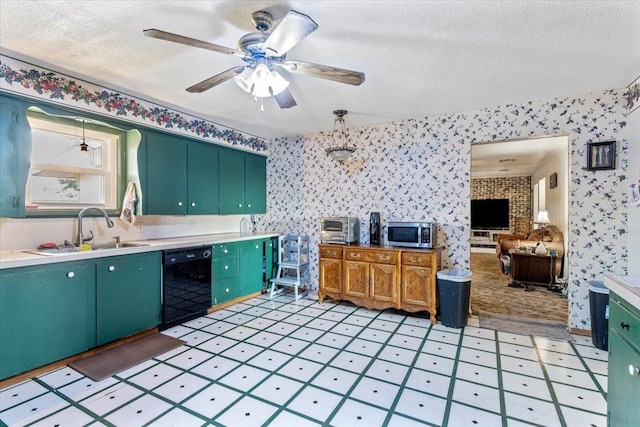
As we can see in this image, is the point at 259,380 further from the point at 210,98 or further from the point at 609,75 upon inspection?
the point at 609,75

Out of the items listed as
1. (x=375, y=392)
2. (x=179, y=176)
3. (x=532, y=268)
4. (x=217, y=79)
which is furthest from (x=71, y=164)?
(x=532, y=268)

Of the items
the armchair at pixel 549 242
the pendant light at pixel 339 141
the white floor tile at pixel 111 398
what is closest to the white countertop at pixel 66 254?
the white floor tile at pixel 111 398

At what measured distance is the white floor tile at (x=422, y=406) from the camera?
1927 mm

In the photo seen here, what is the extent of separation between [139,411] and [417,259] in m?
2.92

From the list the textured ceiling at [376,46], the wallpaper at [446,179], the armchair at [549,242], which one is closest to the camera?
the textured ceiling at [376,46]

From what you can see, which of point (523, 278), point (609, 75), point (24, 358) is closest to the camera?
point (24, 358)

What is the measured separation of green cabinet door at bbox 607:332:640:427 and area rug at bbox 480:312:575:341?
1.79 meters

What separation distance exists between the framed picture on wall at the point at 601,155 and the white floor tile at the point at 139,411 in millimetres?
4306

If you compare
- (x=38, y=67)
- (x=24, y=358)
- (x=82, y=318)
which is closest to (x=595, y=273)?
(x=82, y=318)

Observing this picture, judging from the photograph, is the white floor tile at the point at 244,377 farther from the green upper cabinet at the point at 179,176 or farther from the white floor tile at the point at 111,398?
the green upper cabinet at the point at 179,176

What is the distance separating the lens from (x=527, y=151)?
20.3 ft

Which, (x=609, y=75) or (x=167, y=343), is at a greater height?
(x=609, y=75)

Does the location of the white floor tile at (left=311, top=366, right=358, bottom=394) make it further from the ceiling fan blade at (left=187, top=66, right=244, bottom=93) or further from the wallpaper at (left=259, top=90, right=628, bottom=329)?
the ceiling fan blade at (left=187, top=66, right=244, bottom=93)

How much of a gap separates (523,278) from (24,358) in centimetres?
645
